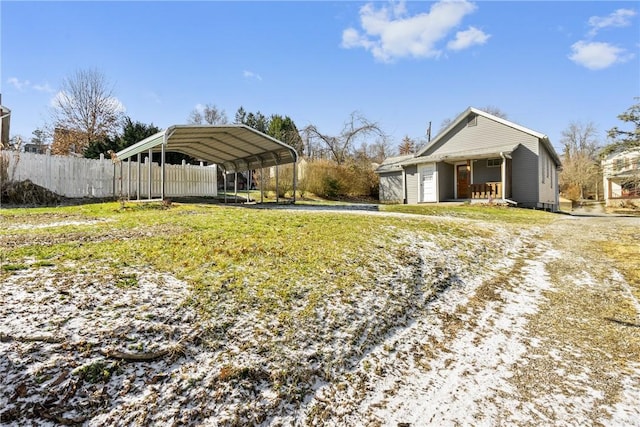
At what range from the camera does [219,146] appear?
1412 cm

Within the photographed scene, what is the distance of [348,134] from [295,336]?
32703 millimetres

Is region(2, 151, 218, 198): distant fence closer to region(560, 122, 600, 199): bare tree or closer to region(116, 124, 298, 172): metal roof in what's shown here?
region(116, 124, 298, 172): metal roof

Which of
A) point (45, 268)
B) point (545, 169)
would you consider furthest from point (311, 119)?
point (45, 268)

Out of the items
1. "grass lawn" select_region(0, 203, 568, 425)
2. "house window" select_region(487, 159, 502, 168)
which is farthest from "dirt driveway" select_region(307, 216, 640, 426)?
"house window" select_region(487, 159, 502, 168)

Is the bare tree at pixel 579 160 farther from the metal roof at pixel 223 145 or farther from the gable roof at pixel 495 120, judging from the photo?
the metal roof at pixel 223 145

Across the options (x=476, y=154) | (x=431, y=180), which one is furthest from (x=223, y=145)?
(x=476, y=154)

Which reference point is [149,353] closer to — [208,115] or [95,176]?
[95,176]

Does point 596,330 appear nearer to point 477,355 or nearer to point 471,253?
point 477,355

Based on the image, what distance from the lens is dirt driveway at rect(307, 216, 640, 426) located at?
2371 mm

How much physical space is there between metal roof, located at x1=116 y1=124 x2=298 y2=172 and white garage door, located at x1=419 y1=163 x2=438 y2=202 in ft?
31.7

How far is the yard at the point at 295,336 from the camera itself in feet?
7.09

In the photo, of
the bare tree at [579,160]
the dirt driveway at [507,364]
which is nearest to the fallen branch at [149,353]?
the dirt driveway at [507,364]

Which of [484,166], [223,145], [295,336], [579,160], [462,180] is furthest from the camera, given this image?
[579,160]

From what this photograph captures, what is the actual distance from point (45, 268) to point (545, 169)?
74.0ft
